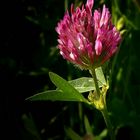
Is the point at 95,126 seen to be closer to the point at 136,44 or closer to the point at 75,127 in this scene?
the point at 75,127

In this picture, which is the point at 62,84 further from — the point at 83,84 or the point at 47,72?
the point at 47,72

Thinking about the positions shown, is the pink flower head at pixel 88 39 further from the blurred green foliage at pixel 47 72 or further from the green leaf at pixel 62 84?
the blurred green foliage at pixel 47 72

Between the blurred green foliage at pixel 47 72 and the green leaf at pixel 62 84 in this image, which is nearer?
the green leaf at pixel 62 84

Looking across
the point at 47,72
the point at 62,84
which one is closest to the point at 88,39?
the point at 62,84

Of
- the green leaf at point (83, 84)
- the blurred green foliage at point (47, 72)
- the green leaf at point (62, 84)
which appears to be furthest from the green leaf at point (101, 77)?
the blurred green foliage at point (47, 72)

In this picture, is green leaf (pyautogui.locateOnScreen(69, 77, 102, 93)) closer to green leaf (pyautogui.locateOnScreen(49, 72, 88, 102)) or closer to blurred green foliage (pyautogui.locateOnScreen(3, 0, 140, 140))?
green leaf (pyautogui.locateOnScreen(49, 72, 88, 102))

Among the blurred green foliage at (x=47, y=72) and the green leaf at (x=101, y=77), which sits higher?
the blurred green foliage at (x=47, y=72)
